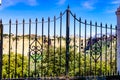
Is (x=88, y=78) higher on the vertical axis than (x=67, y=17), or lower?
lower

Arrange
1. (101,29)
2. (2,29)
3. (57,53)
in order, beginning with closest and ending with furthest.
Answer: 1. (2,29)
2. (101,29)
3. (57,53)

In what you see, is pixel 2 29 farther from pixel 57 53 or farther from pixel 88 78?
pixel 57 53

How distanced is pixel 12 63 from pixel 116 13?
12.3 ft

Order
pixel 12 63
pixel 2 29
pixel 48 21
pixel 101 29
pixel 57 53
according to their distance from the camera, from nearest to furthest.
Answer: pixel 2 29
pixel 48 21
pixel 101 29
pixel 12 63
pixel 57 53

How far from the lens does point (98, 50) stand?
1020 cm

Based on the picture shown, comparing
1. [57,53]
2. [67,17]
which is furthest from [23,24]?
[57,53]

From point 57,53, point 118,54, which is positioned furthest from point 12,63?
point 118,54

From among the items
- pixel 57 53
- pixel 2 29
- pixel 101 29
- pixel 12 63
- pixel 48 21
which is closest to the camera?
pixel 2 29

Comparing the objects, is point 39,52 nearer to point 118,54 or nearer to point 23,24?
point 23,24

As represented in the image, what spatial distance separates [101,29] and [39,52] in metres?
1.98

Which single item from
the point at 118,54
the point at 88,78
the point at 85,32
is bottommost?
the point at 88,78

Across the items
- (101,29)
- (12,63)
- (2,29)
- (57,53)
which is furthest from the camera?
(57,53)

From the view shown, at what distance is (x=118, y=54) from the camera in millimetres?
10164

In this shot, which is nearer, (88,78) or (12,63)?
(88,78)
